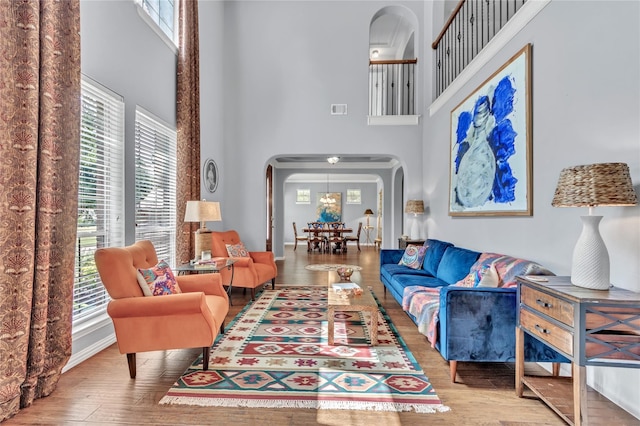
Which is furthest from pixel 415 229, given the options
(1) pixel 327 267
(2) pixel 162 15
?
(2) pixel 162 15

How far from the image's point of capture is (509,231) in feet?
10.8

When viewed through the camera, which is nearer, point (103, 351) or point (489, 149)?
point (103, 351)

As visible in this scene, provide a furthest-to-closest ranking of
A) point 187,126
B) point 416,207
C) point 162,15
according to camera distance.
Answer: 1. point 416,207
2. point 187,126
3. point 162,15

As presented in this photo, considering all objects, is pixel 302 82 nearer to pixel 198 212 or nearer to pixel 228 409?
pixel 198 212

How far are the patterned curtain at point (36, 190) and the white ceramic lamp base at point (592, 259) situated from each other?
328 centimetres

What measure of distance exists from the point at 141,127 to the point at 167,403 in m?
2.87

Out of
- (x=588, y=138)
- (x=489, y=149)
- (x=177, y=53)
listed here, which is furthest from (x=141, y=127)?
(x=588, y=138)

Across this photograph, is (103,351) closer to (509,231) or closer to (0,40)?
(0,40)

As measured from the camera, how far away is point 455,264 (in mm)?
3771


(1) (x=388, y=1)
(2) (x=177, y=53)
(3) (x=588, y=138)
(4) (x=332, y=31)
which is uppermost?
(1) (x=388, y=1)

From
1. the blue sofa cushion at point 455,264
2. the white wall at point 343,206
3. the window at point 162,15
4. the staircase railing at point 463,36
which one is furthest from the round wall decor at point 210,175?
the white wall at point 343,206

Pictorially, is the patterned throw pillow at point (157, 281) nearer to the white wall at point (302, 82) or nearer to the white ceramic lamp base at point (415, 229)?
the white wall at point (302, 82)

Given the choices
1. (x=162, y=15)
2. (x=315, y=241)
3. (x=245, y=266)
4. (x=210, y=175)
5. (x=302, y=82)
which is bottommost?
(x=315, y=241)

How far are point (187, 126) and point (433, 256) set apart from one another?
3.75 meters
